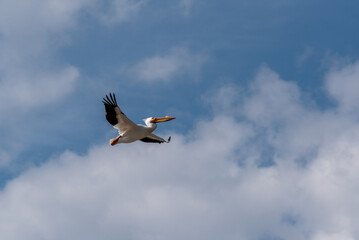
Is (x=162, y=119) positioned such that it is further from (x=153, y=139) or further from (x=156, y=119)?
(x=153, y=139)

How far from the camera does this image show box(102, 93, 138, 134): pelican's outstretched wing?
42.4m

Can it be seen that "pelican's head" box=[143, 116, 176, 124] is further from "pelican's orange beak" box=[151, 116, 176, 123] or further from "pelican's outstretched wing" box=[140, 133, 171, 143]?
"pelican's outstretched wing" box=[140, 133, 171, 143]

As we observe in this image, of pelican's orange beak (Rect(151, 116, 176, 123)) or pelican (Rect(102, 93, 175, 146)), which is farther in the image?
pelican's orange beak (Rect(151, 116, 176, 123))

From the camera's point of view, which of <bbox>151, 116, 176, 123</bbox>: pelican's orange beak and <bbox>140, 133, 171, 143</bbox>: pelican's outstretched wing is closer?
<bbox>151, 116, 176, 123</bbox>: pelican's orange beak

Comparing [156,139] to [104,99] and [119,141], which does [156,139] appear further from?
[104,99]

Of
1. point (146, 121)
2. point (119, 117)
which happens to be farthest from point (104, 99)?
point (146, 121)

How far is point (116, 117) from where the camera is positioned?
43375mm

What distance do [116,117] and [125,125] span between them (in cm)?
102

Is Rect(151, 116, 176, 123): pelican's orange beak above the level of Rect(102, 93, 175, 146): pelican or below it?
above

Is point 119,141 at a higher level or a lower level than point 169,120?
lower

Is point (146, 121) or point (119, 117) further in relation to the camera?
point (146, 121)

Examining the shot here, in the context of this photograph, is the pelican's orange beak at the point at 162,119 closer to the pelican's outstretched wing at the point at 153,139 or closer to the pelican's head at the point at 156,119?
the pelican's head at the point at 156,119

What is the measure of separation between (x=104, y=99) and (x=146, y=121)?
17.1 feet

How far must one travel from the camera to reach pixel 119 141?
44.8m
